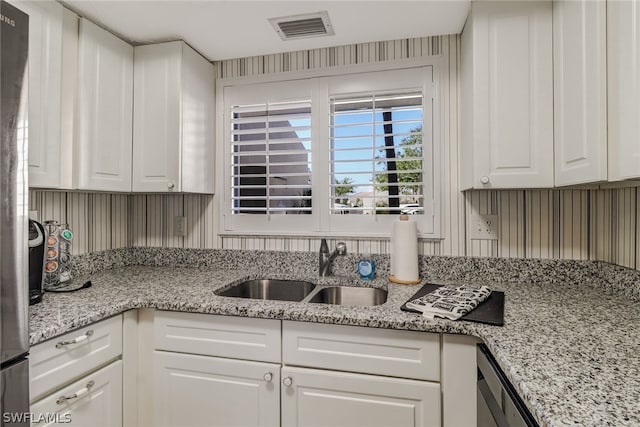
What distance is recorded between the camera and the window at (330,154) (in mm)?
1834

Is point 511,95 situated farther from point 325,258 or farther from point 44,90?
point 44,90

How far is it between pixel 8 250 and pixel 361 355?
1098mm

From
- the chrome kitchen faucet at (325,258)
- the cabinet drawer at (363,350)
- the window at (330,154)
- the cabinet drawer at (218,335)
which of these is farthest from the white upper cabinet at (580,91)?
the cabinet drawer at (218,335)

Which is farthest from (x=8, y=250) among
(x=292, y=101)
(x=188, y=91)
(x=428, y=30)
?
(x=428, y=30)

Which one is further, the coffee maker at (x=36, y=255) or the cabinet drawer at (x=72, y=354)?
the coffee maker at (x=36, y=255)

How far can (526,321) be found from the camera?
112 centimetres

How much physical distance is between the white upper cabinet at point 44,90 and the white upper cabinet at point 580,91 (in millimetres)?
1966

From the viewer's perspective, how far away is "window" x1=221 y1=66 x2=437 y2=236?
6.02 ft

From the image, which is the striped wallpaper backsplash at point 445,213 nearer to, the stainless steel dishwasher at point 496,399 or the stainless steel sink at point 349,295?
the stainless steel sink at point 349,295

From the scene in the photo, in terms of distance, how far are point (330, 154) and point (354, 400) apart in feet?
4.01

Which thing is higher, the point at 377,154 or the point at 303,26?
the point at 303,26

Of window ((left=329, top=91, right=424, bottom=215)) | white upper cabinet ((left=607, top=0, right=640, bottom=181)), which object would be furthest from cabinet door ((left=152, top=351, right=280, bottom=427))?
white upper cabinet ((left=607, top=0, right=640, bottom=181))

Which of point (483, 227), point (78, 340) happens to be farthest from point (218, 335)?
point (483, 227)

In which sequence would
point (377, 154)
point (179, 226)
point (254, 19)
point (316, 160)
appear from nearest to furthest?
point (254, 19) → point (377, 154) → point (316, 160) → point (179, 226)
